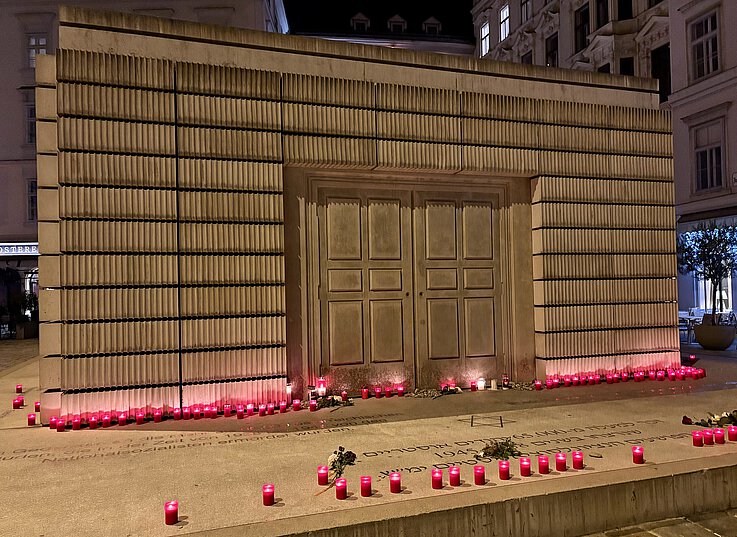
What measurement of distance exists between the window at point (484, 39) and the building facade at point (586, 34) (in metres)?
0.12

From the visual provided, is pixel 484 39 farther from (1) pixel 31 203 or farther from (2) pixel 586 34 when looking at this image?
(1) pixel 31 203

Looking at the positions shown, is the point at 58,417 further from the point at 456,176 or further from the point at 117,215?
the point at 456,176

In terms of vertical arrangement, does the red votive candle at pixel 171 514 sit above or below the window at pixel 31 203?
below

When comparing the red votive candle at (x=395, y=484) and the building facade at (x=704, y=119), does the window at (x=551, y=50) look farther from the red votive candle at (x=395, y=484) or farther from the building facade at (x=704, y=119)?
the red votive candle at (x=395, y=484)

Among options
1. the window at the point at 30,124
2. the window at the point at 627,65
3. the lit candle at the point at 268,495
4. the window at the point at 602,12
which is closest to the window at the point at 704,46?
the window at the point at 627,65

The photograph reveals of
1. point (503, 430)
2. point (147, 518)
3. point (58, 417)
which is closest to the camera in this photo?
point (147, 518)

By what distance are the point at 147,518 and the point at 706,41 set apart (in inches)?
917

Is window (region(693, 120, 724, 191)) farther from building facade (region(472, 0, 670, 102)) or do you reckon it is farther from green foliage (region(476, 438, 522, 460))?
green foliage (region(476, 438, 522, 460))

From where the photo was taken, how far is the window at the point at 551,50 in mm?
29047

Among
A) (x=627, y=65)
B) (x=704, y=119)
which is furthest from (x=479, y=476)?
(x=627, y=65)

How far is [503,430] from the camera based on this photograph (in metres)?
6.17

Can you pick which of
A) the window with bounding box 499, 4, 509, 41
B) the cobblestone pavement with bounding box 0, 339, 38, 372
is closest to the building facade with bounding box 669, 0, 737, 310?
the window with bounding box 499, 4, 509, 41

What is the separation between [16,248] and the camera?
25.1 metres

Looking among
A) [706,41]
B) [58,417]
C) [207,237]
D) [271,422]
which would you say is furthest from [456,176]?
[706,41]
